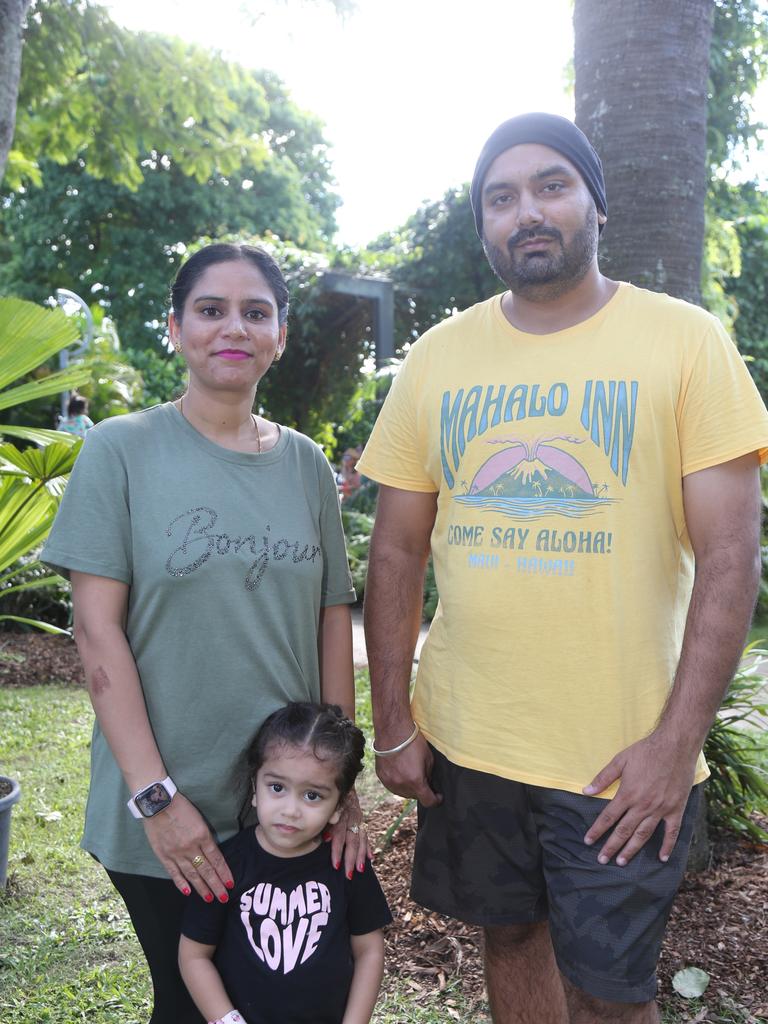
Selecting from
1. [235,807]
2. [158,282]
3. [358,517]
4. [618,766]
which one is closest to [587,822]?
[618,766]

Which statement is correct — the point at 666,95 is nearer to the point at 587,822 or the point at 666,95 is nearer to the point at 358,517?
the point at 587,822

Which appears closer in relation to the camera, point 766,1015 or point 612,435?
point 612,435

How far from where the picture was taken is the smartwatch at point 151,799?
185cm

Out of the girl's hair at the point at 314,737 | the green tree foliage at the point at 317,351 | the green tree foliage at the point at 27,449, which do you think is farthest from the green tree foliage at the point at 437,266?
the girl's hair at the point at 314,737

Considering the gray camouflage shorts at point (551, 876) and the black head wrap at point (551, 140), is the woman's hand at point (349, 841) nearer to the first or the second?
the gray camouflage shorts at point (551, 876)

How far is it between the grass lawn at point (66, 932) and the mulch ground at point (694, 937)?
0.23 ft

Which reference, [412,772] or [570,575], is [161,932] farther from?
[570,575]

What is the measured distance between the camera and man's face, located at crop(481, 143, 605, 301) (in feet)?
6.95

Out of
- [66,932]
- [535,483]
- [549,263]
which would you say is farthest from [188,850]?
[66,932]

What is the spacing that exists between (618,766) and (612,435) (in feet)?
2.31

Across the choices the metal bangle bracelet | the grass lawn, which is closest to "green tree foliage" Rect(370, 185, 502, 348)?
the grass lawn

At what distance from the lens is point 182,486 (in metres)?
1.94

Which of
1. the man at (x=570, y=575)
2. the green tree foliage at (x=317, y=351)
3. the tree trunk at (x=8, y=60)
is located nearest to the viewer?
the man at (x=570, y=575)

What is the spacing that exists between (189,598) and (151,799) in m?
0.40
